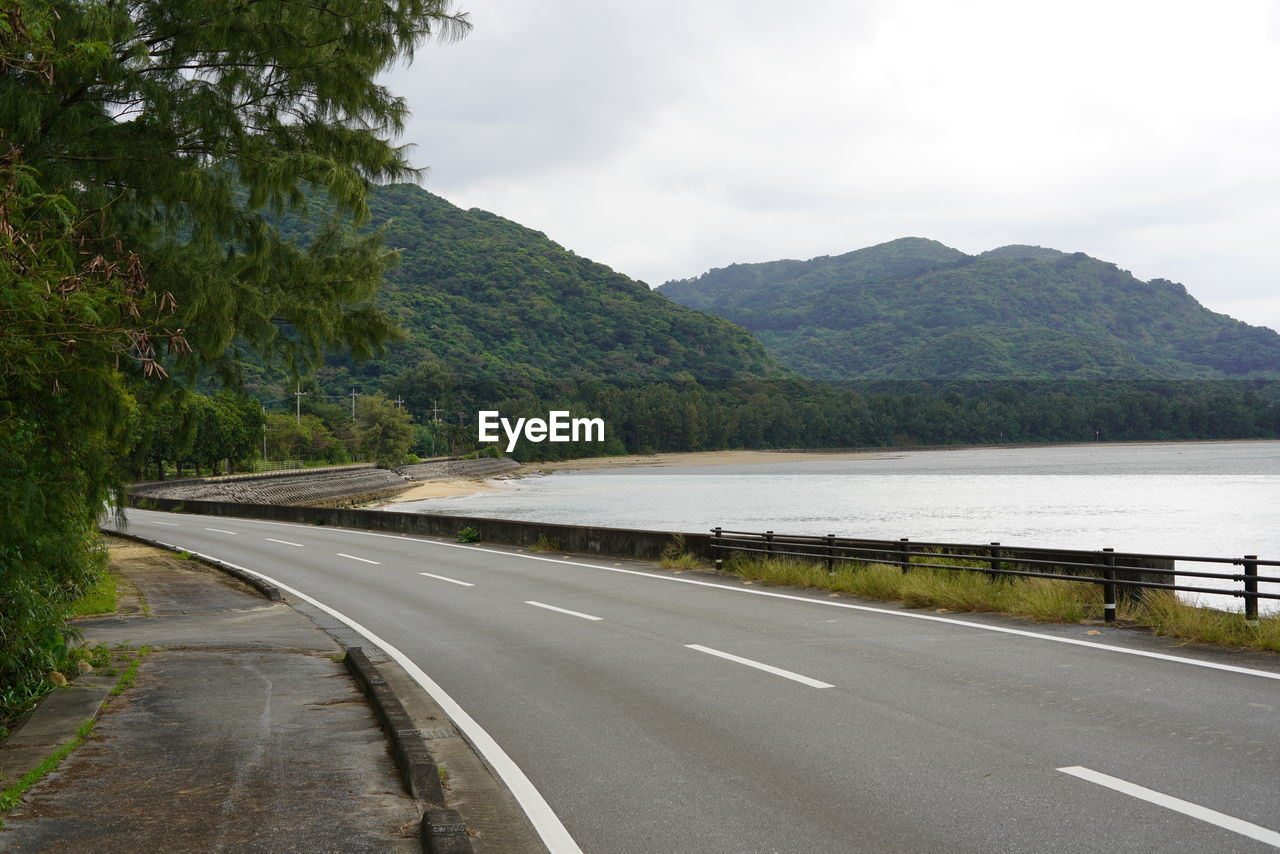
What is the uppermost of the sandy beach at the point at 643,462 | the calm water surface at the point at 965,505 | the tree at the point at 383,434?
the tree at the point at 383,434

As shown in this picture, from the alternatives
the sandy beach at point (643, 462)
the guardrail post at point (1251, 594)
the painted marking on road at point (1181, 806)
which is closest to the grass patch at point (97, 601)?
the painted marking on road at point (1181, 806)

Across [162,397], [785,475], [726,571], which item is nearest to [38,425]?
[162,397]

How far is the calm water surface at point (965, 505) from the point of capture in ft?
155

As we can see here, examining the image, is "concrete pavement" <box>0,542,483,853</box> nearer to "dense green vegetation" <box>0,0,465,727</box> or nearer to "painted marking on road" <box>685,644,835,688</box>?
"dense green vegetation" <box>0,0,465,727</box>

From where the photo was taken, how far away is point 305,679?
10.3 m

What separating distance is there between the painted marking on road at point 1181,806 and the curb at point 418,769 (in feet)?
12.5

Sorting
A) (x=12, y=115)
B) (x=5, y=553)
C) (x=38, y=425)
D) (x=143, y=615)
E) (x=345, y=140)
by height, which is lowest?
(x=143, y=615)

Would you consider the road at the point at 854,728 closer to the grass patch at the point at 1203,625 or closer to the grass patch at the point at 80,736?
the grass patch at the point at 1203,625

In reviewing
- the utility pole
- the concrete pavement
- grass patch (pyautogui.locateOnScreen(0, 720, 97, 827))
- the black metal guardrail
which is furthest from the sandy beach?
grass patch (pyautogui.locateOnScreen(0, 720, 97, 827))

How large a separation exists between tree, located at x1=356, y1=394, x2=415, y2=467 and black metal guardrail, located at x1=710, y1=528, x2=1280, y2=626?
102m

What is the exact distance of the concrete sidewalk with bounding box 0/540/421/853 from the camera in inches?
210

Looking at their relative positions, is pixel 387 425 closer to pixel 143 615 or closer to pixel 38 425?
pixel 143 615

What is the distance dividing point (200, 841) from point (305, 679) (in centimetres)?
519

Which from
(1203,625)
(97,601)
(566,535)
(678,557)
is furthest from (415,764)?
(566,535)
